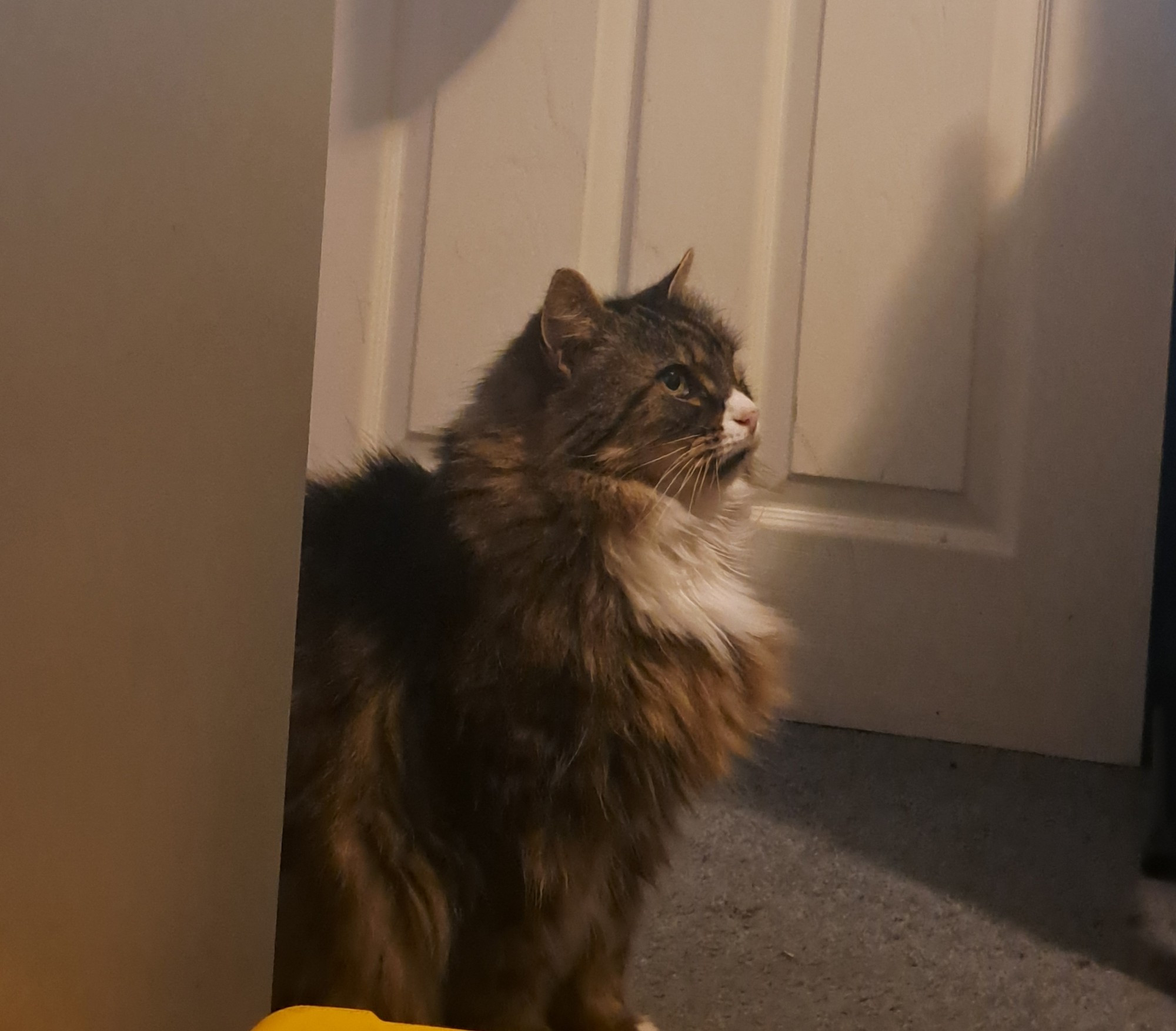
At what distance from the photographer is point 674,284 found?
663mm

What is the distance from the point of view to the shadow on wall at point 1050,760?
25.0 inches

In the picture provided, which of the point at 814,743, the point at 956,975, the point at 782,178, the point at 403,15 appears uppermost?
the point at 403,15

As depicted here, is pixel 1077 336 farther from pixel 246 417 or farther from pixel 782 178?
pixel 246 417

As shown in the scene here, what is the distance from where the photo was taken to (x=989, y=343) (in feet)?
2.16

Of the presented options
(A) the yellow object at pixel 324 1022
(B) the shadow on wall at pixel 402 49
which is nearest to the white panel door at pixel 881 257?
(B) the shadow on wall at pixel 402 49

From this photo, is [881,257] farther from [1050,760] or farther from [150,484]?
[150,484]

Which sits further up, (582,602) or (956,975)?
(582,602)

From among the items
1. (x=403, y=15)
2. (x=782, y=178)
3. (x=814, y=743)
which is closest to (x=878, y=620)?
(x=814, y=743)

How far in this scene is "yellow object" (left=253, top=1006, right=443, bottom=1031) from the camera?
0.63m

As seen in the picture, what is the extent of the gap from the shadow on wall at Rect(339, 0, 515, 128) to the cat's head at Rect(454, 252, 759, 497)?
0.17 metres

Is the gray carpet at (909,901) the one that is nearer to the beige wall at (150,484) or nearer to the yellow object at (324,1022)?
the yellow object at (324,1022)

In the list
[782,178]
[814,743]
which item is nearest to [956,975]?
[814,743]

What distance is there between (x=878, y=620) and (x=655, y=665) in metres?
0.16

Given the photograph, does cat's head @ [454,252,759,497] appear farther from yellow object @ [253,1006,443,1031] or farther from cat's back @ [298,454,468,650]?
yellow object @ [253,1006,443,1031]
